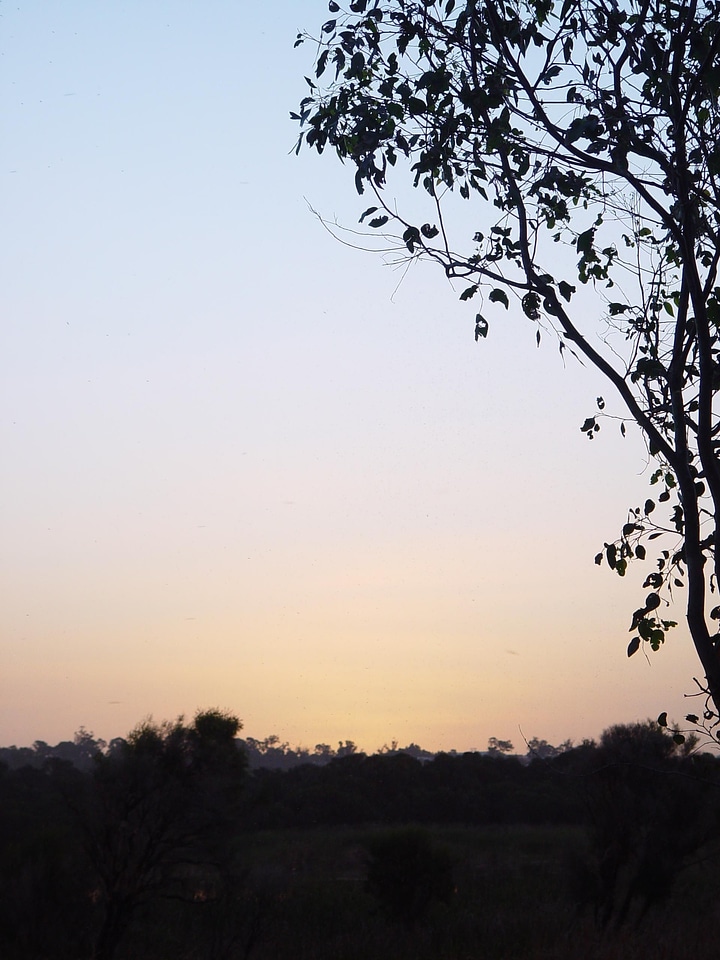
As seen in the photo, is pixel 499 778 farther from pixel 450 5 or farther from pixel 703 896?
pixel 450 5

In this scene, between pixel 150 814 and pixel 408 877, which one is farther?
pixel 408 877

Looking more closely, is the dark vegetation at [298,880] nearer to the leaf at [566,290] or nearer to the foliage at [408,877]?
the foliage at [408,877]

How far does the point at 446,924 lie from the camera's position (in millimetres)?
23219

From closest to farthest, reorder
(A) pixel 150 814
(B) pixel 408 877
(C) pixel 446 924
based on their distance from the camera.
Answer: (A) pixel 150 814
(C) pixel 446 924
(B) pixel 408 877

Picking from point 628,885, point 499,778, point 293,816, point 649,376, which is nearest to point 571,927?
point 628,885

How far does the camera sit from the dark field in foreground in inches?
754

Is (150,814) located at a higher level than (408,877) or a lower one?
higher

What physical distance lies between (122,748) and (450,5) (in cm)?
1707

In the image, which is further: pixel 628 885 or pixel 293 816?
pixel 293 816

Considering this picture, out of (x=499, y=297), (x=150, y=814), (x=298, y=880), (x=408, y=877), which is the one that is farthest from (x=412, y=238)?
(x=298, y=880)

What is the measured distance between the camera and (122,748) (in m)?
19.5

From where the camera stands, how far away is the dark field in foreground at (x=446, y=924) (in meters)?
19.2

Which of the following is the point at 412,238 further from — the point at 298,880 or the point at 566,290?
the point at 298,880

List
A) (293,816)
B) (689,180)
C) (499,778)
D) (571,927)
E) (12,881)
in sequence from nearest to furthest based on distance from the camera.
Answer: (689,180), (12,881), (571,927), (293,816), (499,778)
